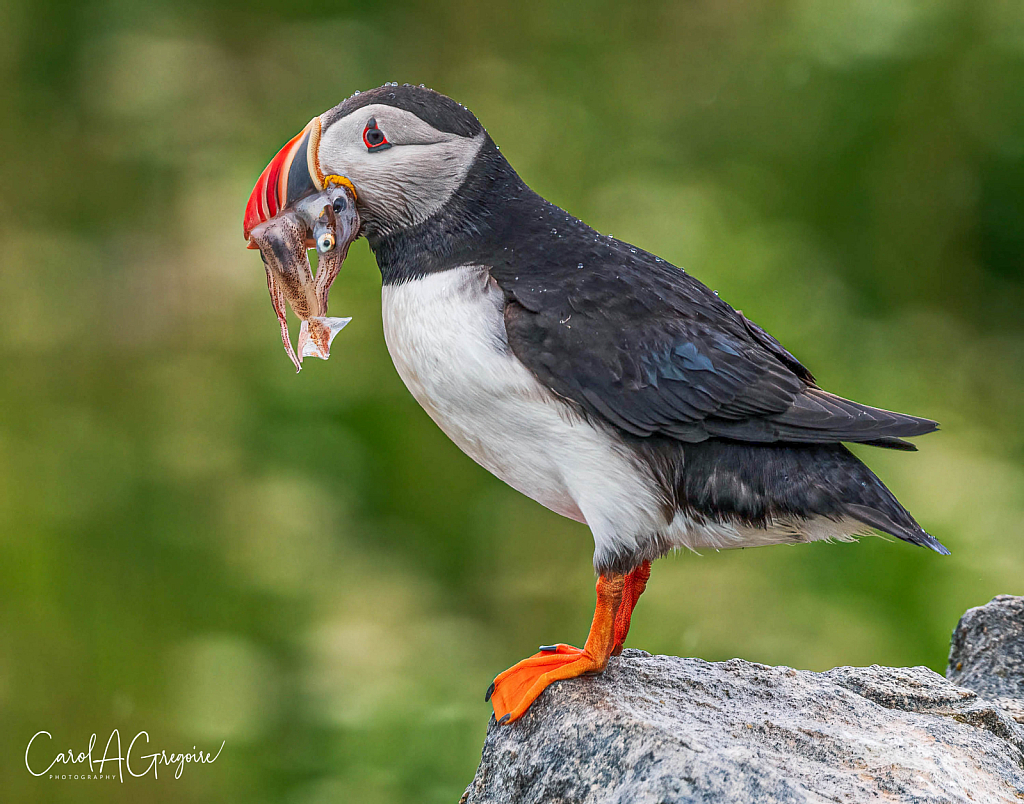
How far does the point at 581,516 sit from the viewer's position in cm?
282

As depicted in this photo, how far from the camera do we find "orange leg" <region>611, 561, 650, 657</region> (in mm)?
2838

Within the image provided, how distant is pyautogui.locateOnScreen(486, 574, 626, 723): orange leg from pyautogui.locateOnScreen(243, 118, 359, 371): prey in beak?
2.94 feet

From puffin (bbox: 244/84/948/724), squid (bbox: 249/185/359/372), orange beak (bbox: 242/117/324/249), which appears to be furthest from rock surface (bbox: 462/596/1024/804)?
orange beak (bbox: 242/117/324/249)

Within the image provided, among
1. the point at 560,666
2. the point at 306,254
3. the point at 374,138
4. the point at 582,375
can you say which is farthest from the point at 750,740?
the point at 374,138

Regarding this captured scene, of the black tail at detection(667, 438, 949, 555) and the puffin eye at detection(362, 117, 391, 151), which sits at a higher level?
the puffin eye at detection(362, 117, 391, 151)

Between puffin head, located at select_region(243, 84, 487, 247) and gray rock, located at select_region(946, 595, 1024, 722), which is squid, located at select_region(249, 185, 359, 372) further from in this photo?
gray rock, located at select_region(946, 595, 1024, 722)

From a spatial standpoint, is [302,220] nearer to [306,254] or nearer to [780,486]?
[306,254]

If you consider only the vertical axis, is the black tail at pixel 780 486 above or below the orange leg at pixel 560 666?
above

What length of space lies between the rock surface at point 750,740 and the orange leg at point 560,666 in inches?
1.3

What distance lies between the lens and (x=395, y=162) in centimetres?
257

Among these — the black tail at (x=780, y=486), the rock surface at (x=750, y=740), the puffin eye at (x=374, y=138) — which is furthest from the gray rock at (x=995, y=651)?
the puffin eye at (x=374, y=138)

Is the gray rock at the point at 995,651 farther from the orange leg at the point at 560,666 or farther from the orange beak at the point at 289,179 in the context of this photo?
the orange beak at the point at 289,179

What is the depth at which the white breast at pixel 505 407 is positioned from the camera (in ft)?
8.19

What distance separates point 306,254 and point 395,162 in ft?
1.02
